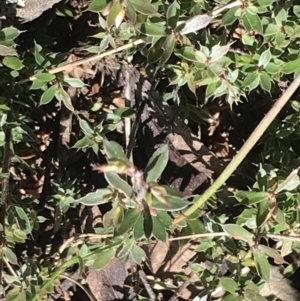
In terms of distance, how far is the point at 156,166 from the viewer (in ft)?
5.12

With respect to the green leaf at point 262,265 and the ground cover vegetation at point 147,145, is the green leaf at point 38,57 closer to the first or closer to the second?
the ground cover vegetation at point 147,145

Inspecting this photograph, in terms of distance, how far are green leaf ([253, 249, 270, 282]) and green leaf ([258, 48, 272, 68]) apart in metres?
0.67

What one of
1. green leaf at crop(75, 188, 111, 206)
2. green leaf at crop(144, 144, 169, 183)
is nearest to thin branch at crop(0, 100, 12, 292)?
green leaf at crop(75, 188, 111, 206)

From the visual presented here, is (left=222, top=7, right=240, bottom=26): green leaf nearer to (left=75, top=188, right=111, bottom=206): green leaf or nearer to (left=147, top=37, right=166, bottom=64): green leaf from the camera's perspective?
(left=147, top=37, right=166, bottom=64): green leaf

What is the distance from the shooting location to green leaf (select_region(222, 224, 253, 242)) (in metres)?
2.03

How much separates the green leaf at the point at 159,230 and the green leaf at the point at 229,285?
0.60m

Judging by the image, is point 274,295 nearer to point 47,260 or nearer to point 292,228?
point 292,228

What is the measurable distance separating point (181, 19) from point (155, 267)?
1.23 meters

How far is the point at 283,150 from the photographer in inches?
93.6

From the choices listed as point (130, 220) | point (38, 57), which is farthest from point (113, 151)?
point (38, 57)

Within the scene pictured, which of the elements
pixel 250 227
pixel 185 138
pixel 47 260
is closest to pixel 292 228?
pixel 250 227

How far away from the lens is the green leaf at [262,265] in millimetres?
1979

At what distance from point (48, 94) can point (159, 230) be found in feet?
2.44

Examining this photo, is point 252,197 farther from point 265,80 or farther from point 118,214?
point 118,214
